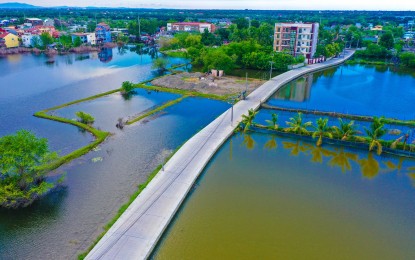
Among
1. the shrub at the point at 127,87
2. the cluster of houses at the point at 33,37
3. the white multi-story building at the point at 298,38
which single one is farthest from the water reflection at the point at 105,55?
the white multi-story building at the point at 298,38

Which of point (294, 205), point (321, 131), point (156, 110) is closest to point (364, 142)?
point (321, 131)

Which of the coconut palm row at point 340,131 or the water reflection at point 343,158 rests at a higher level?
the coconut palm row at point 340,131

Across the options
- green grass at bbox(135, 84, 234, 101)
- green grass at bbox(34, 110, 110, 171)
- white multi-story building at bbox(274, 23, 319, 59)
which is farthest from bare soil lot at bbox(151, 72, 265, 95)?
white multi-story building at bbox(274, 23, 319, 59)

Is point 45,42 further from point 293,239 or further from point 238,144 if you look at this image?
point 293,239

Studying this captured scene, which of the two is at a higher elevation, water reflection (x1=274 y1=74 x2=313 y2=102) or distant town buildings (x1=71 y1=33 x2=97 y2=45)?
distant town buildings (x1=71 y1=33 x2=97 y2=45)

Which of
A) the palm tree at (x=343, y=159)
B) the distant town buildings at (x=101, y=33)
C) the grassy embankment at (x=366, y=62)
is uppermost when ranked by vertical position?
the distant town buildings at (x=101, y=33)

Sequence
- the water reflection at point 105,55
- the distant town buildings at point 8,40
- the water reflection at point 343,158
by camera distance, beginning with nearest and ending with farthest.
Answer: the water reflection at point 343,158 < the water reflection at point 105,55 < the distant town buildings at point 8,40

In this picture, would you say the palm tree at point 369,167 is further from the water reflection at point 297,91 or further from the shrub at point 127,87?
the shrub at point 127,87

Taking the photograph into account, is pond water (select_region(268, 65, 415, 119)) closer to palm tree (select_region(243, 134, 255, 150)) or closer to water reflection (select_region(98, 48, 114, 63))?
palm tree (select_region(243, 134, 255, 150))
